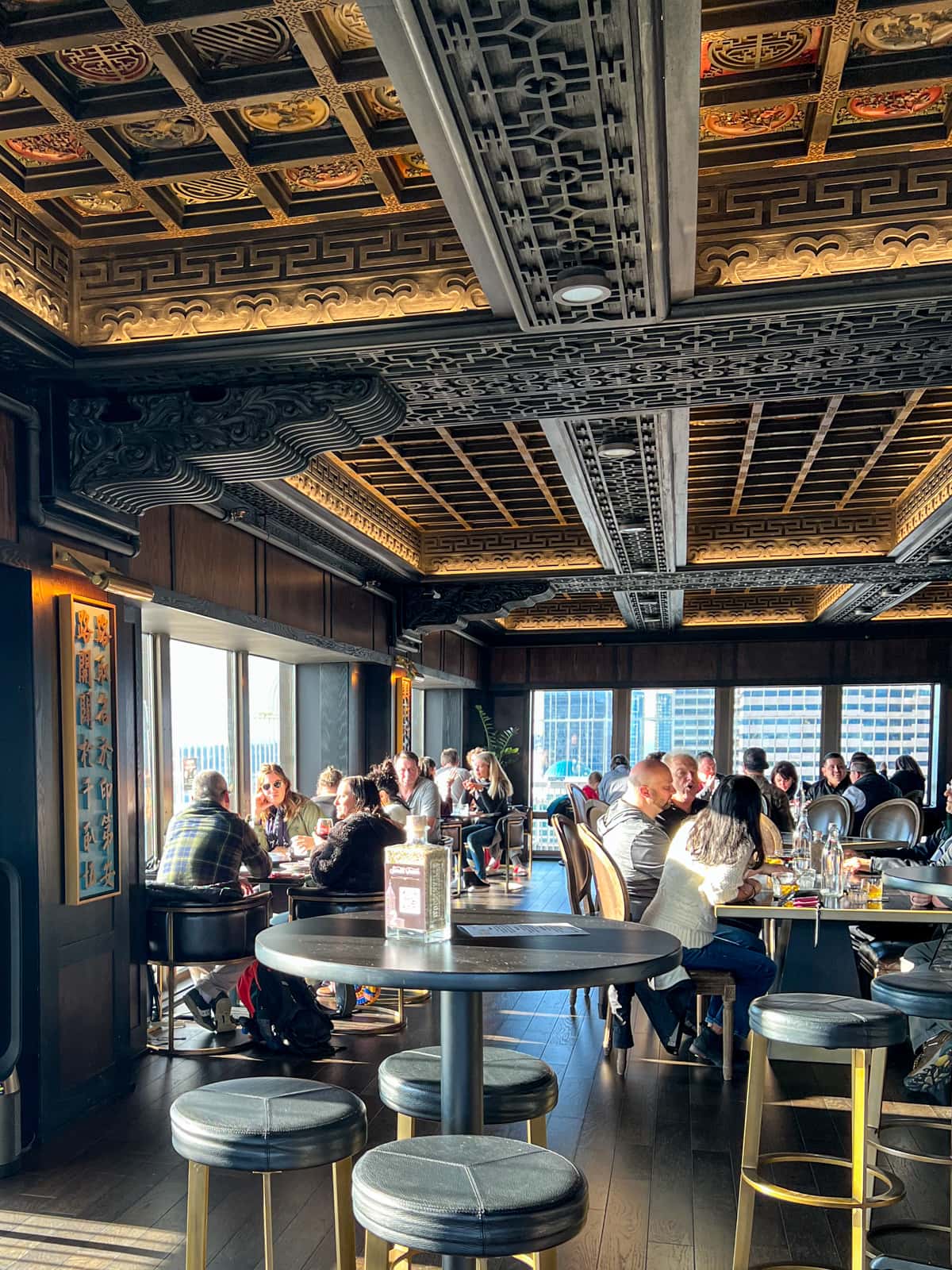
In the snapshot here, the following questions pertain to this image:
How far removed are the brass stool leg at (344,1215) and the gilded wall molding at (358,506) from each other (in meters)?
3.57

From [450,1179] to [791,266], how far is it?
2690mm

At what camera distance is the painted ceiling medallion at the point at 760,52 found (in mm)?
2520

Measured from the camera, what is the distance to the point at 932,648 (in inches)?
489

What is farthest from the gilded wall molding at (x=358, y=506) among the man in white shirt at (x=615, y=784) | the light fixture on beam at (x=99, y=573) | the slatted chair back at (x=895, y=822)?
the slatted chair back at (x=895, y=822)

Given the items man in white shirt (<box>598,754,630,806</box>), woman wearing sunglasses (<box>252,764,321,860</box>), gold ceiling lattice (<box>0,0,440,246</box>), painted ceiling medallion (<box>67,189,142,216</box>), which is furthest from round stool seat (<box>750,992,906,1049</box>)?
man in white shirt (<box>598,754,630,806</box>)

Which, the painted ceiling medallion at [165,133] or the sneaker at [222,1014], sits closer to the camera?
the painted ceiling medallion at [165,133]

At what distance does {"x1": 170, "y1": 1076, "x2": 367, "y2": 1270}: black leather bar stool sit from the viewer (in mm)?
1922

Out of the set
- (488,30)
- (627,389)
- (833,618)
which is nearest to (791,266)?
(627,389)

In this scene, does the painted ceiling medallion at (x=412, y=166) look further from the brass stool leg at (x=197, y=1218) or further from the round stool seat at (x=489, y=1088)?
the brass stool leg at (x=197, y=1218)

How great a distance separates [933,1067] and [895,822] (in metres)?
3.68

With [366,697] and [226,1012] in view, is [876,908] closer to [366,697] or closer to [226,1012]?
[226,1012]

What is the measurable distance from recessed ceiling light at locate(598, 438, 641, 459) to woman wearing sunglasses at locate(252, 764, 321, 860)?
2.91m

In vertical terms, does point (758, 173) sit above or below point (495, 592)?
above

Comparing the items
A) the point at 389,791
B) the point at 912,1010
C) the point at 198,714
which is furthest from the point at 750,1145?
the point at 198,714
